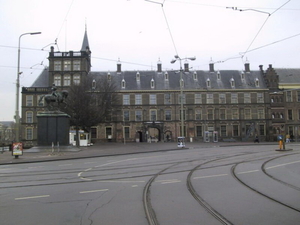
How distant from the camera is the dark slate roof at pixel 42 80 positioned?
64131 millimetres

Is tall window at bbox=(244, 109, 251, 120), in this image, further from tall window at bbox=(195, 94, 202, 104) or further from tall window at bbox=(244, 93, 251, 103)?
tall window at bbox=(195, 94, 202, 104)

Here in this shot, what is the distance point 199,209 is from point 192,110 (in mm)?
57934

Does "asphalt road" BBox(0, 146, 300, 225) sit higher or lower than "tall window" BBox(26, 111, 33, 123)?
lower

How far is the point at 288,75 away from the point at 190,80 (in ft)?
74.4

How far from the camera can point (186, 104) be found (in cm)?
6400

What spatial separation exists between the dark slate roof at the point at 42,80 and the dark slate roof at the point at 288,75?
54195 millimetres

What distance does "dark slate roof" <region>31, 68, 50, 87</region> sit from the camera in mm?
64131

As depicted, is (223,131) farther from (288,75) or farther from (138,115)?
(288,75)

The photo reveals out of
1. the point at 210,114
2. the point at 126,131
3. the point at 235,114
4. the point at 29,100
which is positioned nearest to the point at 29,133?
the point at 29,100

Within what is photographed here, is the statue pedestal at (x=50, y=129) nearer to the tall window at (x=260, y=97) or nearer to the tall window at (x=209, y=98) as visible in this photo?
the tall window at (x=209, y=98)

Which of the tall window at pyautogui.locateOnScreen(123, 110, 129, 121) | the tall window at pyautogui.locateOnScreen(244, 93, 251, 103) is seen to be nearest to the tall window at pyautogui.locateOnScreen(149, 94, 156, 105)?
the tall window at pyautogui.locateOnScreen(123, 110, 129, 121)

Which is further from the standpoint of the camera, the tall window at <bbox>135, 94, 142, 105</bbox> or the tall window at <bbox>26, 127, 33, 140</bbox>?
the tall window at <bbox>135, 94, 142, 105</bbox>

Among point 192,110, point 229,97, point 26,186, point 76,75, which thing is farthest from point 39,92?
point 26,186

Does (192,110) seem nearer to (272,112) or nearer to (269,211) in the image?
(272,112)
